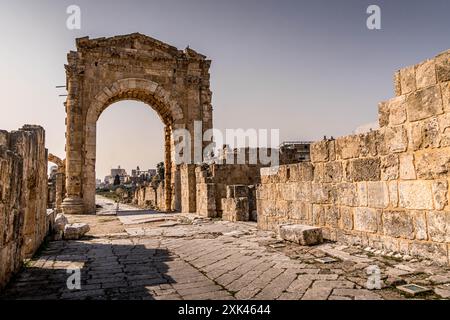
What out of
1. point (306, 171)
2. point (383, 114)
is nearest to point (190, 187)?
point (306, 171)

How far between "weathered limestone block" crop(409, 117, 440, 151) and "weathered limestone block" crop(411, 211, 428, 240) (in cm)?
77

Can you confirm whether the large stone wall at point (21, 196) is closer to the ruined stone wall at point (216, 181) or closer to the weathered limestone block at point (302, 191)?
the weathered limestone block at point (302, 191)

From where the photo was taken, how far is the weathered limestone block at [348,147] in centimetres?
492

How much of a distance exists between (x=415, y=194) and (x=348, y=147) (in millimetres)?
1304

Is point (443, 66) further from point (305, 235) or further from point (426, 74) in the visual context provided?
point (305, 235)

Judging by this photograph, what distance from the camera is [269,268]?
3895mm

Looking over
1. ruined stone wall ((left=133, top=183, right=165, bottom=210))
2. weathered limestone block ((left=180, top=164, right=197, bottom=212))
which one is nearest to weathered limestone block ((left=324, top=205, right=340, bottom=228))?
weathered limestone block ((left=180, top=164, right=197, bottom=212))

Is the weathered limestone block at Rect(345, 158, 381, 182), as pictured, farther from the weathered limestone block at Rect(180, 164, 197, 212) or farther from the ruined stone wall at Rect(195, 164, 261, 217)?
the weathered limestone block at Rect(180, 164, 197, 212)

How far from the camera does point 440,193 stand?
3674 millimetres

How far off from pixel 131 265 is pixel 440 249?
3.65 meters

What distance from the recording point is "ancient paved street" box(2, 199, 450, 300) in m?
3.10

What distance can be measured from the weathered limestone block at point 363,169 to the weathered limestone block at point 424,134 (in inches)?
24.2

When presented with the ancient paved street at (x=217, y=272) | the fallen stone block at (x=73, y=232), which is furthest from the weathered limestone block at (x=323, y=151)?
the fallen stone block at (x=73, y=232)

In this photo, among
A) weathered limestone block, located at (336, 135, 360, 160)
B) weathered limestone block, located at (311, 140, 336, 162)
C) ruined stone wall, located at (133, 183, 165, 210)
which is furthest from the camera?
ruined stone wall, located at (133, 183, 165, 210)
